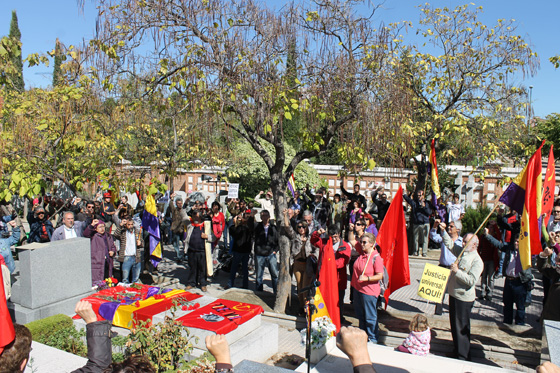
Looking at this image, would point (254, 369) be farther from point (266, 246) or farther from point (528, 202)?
point (266, 246)

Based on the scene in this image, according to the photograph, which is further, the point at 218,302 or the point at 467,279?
the point at 218,302

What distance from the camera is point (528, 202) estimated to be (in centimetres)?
676

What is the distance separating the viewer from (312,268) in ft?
27.7

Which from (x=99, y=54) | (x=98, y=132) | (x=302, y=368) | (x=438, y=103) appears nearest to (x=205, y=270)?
(x=98, y=132)

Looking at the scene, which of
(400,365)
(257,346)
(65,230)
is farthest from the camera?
(65,230)

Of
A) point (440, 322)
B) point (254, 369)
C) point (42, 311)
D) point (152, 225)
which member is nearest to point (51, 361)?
point (42, 311)

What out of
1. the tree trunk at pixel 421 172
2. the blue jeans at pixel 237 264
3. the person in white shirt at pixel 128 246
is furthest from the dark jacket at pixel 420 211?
the person in white shirt at pixel 128 246

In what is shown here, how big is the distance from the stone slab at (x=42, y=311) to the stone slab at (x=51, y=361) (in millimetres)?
1451

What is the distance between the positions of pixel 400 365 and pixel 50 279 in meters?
5.65

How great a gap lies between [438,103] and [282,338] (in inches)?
355

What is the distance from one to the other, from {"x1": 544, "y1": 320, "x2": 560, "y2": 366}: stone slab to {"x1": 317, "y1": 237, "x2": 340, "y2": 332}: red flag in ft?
10.8

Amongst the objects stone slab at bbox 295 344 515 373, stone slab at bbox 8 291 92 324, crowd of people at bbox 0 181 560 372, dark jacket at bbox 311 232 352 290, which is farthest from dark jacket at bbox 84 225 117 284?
stone slab at bbox 295 344 515 373

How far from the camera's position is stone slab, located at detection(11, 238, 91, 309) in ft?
24.0

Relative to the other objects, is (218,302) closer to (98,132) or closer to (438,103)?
(98,132)
